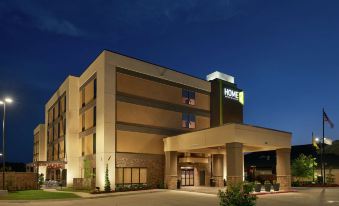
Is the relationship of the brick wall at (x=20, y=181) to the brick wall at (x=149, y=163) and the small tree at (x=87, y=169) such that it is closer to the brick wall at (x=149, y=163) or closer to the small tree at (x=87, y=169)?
the small tree at (x=87, y=169)

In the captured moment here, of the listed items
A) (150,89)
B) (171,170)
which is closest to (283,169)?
(171,170)

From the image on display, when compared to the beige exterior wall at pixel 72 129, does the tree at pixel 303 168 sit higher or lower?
lower

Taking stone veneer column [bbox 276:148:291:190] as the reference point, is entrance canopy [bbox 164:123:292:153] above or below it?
above

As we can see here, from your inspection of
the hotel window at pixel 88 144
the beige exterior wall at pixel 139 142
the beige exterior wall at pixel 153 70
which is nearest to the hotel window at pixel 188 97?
the beige exterior wall at pixel 153 70

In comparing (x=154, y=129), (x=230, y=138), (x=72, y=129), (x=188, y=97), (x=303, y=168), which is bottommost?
(x=303, y=168)

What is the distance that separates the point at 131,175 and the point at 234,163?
12766 millimetres

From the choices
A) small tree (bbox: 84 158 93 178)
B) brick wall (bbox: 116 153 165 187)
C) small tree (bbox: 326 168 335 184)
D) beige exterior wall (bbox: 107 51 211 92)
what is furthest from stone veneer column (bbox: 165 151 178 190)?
small tree (bbox: 326 168 335 184)

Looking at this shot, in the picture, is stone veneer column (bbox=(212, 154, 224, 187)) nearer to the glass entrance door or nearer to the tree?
the glass entrance door

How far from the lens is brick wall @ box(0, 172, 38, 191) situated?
39.7 meters

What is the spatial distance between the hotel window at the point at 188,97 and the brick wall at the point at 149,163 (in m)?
7.97

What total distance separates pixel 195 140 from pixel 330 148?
24792 millimetres

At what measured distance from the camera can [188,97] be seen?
4725 cm

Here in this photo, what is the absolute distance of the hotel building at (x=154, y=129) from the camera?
37625 mm

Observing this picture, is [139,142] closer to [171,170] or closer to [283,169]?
[171,170]
